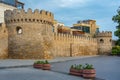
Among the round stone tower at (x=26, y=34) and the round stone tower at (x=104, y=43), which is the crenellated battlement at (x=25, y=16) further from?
the round stone tower at (x=104, y=43)

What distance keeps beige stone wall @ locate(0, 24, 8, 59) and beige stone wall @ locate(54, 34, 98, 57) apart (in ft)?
35.6

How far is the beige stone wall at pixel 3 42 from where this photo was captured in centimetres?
3166

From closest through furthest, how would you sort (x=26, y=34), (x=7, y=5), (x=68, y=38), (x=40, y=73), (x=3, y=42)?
(x=40, y=73)
(x=3, y=42)
(x=26, y=34)
(x=68, y=38)
(x=7, y=5)

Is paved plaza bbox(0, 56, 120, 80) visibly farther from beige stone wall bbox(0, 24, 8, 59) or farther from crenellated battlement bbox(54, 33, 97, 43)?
crenellated battlement bbox(54, 33, 97, 43)

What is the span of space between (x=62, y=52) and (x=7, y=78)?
30.1 meters

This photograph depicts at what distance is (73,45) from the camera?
158 ft

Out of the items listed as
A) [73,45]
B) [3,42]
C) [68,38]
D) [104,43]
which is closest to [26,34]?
[3,42]

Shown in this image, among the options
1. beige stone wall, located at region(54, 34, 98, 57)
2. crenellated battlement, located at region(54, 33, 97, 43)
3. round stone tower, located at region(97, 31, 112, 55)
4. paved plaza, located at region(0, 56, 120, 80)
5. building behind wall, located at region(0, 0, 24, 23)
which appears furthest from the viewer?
round stone tower, located at region(97, 31, 112, 55)

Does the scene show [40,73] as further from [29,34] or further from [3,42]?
[3,42]

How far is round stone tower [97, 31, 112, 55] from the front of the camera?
59.7 meters

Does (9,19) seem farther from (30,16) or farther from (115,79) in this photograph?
(115,79)

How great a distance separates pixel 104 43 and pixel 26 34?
30549 mm

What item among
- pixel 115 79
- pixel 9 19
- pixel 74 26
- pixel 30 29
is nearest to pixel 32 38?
pixel 30 29

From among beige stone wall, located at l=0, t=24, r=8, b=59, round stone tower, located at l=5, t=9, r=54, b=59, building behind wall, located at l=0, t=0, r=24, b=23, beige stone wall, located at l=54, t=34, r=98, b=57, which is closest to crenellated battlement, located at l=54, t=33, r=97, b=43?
beige stone wall, located at l=54, t=34, r=98, b=57
